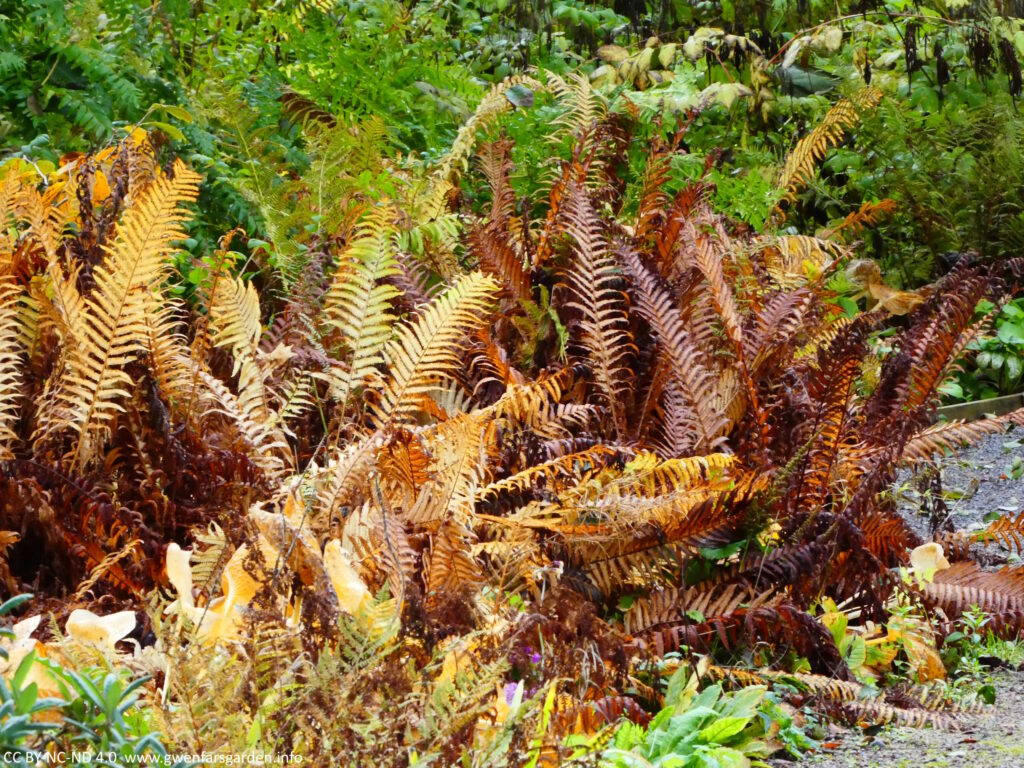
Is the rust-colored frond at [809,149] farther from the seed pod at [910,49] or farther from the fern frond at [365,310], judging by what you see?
the fern frond at [365,310]

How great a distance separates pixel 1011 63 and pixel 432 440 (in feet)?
16.3

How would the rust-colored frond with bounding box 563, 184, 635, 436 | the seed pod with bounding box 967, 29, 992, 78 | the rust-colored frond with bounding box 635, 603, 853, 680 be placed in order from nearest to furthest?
the rust-colored frond with bounding box 635, 603, 853, 680
the rust-colored frond with bounding box 563, 184, 635, 436
the seed pod with bounding box 967, 29, 992, 78

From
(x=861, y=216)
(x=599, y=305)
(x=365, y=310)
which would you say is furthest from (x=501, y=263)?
(x=861, y=216)

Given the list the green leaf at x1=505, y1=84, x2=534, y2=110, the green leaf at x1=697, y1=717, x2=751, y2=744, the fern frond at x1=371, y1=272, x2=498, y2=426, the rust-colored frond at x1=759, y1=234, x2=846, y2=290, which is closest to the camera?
the green leaf at x1=697, y1=717, x2=751, y2=744

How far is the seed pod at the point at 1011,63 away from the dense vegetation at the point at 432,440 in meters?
1.78

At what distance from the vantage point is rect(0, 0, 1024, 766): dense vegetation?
6.09ft

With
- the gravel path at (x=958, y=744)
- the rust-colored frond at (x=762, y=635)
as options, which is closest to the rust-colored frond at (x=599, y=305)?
the rust-colored frond at (x=762, y=635)

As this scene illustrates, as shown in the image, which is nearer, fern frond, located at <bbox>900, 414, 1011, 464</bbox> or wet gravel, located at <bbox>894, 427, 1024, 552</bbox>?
fern frond, located at <bbox>900, 414, 1011, 464</bbox>

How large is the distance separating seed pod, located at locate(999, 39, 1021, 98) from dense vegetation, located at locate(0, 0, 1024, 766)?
1.78m

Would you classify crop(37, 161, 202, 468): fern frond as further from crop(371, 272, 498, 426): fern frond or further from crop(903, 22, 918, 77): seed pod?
crop(903, 22, 918, 77): seed pod

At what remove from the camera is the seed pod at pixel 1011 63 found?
6.39m

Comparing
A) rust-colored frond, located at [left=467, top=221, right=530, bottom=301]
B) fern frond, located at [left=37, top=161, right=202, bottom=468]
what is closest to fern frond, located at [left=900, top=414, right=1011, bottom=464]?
rust-colored frond, located at [left=467, top=221, right=530, bottom=301]

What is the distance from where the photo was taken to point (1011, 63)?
6.46 metres

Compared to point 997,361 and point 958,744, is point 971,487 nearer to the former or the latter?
point 997,361
